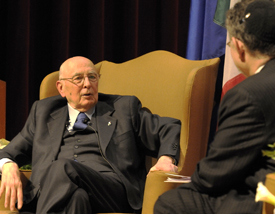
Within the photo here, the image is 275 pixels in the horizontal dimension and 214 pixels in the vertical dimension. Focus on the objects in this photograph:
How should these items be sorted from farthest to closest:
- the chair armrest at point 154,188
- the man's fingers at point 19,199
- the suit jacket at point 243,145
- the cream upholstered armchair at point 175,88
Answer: the cream upholstered armchair at point 175,88, the man's fingers at point 19,199, the chair armrest at point 154,188, the suit jacket at point 243,145

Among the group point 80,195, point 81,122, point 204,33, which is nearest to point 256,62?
point 80,195

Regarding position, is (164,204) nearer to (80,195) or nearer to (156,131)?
(80,195)

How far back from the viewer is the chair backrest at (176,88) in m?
2.43

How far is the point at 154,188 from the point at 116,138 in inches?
25.9

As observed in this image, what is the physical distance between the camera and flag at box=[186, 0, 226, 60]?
307cm

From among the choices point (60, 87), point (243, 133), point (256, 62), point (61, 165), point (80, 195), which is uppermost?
point (256, 62)

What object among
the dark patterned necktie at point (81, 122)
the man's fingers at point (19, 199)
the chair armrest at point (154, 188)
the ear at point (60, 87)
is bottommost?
the man's fingers at point (19, 199)

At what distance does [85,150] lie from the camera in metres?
2.47

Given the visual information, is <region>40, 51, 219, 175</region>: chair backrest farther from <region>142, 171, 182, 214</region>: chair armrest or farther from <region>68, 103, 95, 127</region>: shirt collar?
<region>142, 171, 182, 214</region>: chair armrest

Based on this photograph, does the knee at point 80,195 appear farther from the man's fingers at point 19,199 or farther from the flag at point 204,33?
the flag at point 204,33

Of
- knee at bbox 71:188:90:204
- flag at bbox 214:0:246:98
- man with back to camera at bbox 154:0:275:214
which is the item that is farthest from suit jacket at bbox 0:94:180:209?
man with back to camera at bbox 154:0:275:214

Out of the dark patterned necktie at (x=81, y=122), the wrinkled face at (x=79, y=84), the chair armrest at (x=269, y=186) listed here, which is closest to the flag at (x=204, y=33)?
the wrinkled face at (x=79, y=84)

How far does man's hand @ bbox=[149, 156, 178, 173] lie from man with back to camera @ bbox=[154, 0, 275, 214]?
529 millimetres

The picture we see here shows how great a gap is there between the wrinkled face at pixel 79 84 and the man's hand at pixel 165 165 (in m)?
0.65
